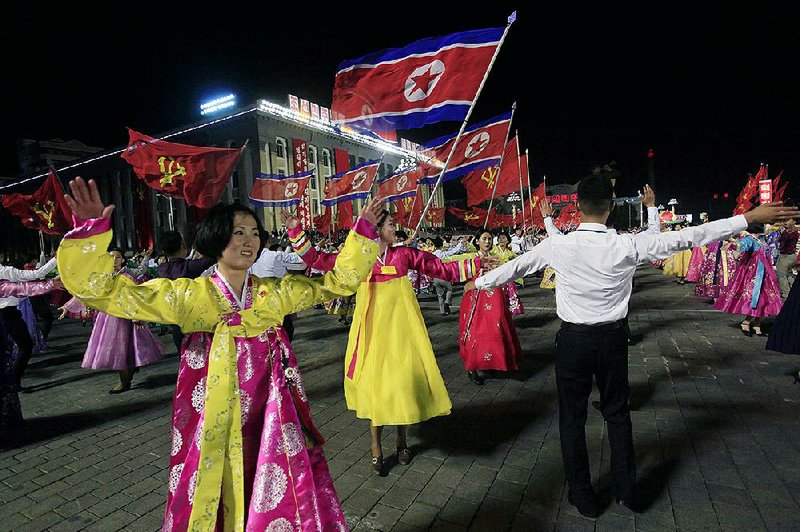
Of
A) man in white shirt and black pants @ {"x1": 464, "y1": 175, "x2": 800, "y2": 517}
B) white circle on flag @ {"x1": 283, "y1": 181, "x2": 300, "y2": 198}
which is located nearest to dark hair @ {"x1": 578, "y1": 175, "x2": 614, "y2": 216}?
man in white shirt and black pants @ {"x1": 464, "y1": 175, "x2": 800, "y2": 517}

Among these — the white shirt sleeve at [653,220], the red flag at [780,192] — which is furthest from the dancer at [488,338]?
the red flag at [780,192]

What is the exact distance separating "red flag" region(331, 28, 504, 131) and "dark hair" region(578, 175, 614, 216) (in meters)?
1.99

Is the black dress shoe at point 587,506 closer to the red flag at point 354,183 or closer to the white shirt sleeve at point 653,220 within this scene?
the white shirt sleeve at point 653,220

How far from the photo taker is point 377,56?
4.55m

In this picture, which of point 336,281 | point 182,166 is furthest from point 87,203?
point 182,166

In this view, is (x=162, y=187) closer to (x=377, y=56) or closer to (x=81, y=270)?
(x=377, y=56)

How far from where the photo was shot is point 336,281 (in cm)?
233

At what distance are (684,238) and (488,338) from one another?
3.42 m

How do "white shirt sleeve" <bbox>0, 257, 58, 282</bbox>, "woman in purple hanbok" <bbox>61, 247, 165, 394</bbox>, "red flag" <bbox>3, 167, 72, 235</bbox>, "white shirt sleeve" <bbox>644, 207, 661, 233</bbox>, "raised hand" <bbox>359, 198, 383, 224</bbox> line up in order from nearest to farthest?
"raised hand" <bbox>359, 198, 383, 224</bbox>, "white shirt sleeve" <bbox>644, 207, 661, 233</bbox>, "white shirt sleeve" <bbox>0, 257, 58, 282</bbox>, "woman in purple hanbok" <bbox>61, 247, 165, 394</bbox>, "red flag" <bbox>3, 167, 72, 235</bbox>

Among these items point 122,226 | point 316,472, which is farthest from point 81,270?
point 122,226

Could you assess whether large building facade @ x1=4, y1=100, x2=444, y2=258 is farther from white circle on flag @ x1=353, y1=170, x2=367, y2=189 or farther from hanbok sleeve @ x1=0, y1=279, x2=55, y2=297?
hanbok sleeve @ x1=0, y1=279, x2=55, y2=297

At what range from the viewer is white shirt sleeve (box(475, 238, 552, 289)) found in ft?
10.3

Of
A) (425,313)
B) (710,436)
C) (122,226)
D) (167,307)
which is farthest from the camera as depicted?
(122,226)

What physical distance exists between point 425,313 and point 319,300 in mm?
9516
